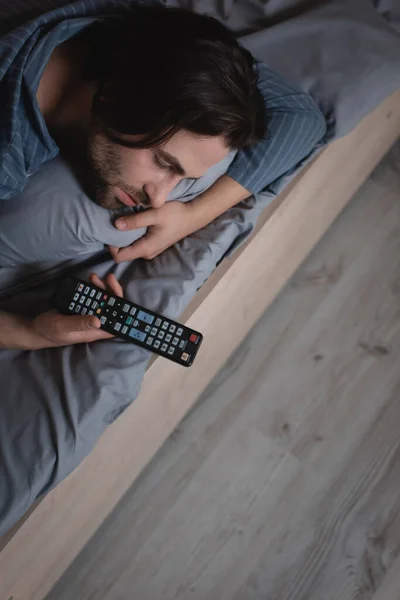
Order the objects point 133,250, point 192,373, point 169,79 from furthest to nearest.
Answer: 1. point 192,373
2. point 133,250
3. point 169,79

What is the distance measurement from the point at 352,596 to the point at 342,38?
1.00 meters

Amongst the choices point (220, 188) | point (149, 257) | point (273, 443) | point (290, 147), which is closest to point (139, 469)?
point (273, 443)

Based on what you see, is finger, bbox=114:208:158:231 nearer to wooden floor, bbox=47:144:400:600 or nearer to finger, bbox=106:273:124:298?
finger, bbox=106:273:124:298

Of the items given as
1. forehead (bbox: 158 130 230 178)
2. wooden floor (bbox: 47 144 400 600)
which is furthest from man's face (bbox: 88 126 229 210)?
wooden floor (bbox: 47 144 400 600)

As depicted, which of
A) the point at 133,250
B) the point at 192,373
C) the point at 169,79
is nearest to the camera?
the point at 169,79

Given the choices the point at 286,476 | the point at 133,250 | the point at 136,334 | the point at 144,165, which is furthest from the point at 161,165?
the point at 286,476

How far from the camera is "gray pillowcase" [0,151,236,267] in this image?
2.59ft

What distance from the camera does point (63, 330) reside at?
2.55 feet

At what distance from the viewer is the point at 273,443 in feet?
3.64

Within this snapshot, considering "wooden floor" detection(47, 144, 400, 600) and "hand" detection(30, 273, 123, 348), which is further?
"wooden floor" detection(47, 144, 400, 600)

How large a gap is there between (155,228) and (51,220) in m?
0.16

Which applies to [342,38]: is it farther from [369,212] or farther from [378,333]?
[378,333]

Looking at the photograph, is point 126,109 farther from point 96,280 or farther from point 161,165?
point 96,280

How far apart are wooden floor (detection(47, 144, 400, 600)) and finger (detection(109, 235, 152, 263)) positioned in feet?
1.31
